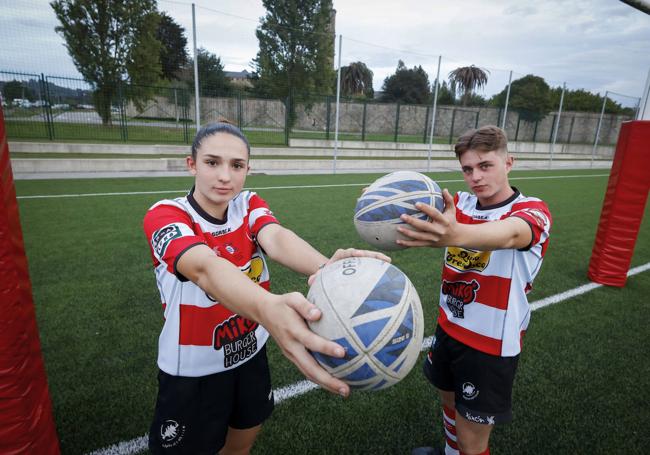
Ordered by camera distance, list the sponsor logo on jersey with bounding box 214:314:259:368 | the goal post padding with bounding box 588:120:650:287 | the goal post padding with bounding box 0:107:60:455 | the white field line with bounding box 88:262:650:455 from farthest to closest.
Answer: the goal post padding with bounding box 588:120:650:287
the white field line with bounding box 88:262:650:455
the sponsor logo on jersey with bounding box 214:314:259:368
the goal post padding with bounding box 0:107:60:455

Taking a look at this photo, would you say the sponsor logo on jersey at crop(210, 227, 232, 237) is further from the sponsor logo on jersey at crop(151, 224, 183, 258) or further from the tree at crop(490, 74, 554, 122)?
the tree at crop(490, 74, 554, 122)

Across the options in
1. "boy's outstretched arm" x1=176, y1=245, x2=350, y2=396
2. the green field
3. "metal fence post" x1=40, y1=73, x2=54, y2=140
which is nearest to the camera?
"boy's outstretched arm" x1=176, y1=245, x2=350, y2=396

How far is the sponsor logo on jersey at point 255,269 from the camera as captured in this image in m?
2.34

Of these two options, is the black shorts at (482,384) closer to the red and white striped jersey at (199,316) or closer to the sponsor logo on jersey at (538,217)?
the sponsor logo on jersey at (538,217)

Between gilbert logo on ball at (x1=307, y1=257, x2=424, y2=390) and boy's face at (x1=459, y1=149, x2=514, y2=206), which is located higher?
boy's face at (x1=459, y1=149, x2=514, y2=206)

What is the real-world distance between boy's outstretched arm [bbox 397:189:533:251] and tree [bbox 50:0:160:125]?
20033 millimetres

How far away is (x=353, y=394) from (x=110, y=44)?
22493mm

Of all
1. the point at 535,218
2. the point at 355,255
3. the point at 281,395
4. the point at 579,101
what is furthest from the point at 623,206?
the point at 579,101

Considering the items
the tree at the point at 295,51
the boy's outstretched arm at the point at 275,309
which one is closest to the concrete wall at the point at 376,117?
the tree at the point at 295,51

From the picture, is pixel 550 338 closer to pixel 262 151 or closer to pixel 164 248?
pixel 164 248

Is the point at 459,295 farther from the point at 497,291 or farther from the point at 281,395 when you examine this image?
the point at 281,395

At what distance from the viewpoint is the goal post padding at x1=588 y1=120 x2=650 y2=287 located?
5520mm

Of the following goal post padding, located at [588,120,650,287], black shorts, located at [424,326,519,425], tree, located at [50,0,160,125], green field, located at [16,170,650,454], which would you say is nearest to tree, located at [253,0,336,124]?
tree, located at [50,0,160,125]

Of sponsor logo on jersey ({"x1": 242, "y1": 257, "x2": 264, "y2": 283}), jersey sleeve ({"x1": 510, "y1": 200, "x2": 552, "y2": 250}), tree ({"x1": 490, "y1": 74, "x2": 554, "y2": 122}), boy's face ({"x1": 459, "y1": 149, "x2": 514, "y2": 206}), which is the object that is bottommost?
sponsor logo on jersey ({"x1": 242, "y1": 257, "x2": 264, "y2": 283})
